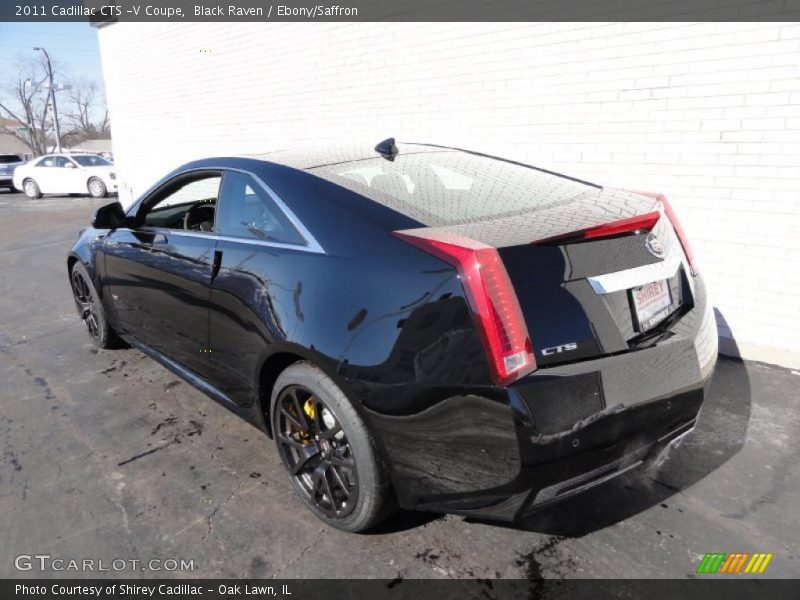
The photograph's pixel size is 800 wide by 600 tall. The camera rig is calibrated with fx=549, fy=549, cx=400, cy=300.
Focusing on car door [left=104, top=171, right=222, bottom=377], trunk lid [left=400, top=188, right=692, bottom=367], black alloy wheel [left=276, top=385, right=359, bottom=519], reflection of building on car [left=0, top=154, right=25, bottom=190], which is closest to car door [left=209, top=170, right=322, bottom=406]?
car door [left=104, top=171, right=222, bottom=377]

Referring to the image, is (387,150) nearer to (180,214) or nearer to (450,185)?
(450,185)

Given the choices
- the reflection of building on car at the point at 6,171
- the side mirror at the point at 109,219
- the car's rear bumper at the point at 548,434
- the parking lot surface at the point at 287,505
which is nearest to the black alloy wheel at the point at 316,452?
the parking lot surface at the point at 287,505

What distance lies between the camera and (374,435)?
6.73 feet

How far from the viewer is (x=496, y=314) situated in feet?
5.70

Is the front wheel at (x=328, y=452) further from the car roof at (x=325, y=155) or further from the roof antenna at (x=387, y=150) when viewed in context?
the roof antenna at (x=387, y=150)

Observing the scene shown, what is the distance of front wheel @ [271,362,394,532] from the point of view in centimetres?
210

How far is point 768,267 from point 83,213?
14.9m

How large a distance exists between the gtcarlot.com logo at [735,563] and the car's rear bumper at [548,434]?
479 millimetres

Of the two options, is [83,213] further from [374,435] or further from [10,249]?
[374,435]

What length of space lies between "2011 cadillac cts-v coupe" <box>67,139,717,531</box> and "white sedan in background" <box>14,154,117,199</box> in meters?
17.3

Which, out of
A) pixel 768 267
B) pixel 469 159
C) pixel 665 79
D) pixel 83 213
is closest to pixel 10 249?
pixel 83 213

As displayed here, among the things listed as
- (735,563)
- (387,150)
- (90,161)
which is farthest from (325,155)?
(90,161)

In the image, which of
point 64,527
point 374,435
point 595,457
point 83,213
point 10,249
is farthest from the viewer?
point 83,213

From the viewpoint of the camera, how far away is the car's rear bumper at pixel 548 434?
174 centimetres
